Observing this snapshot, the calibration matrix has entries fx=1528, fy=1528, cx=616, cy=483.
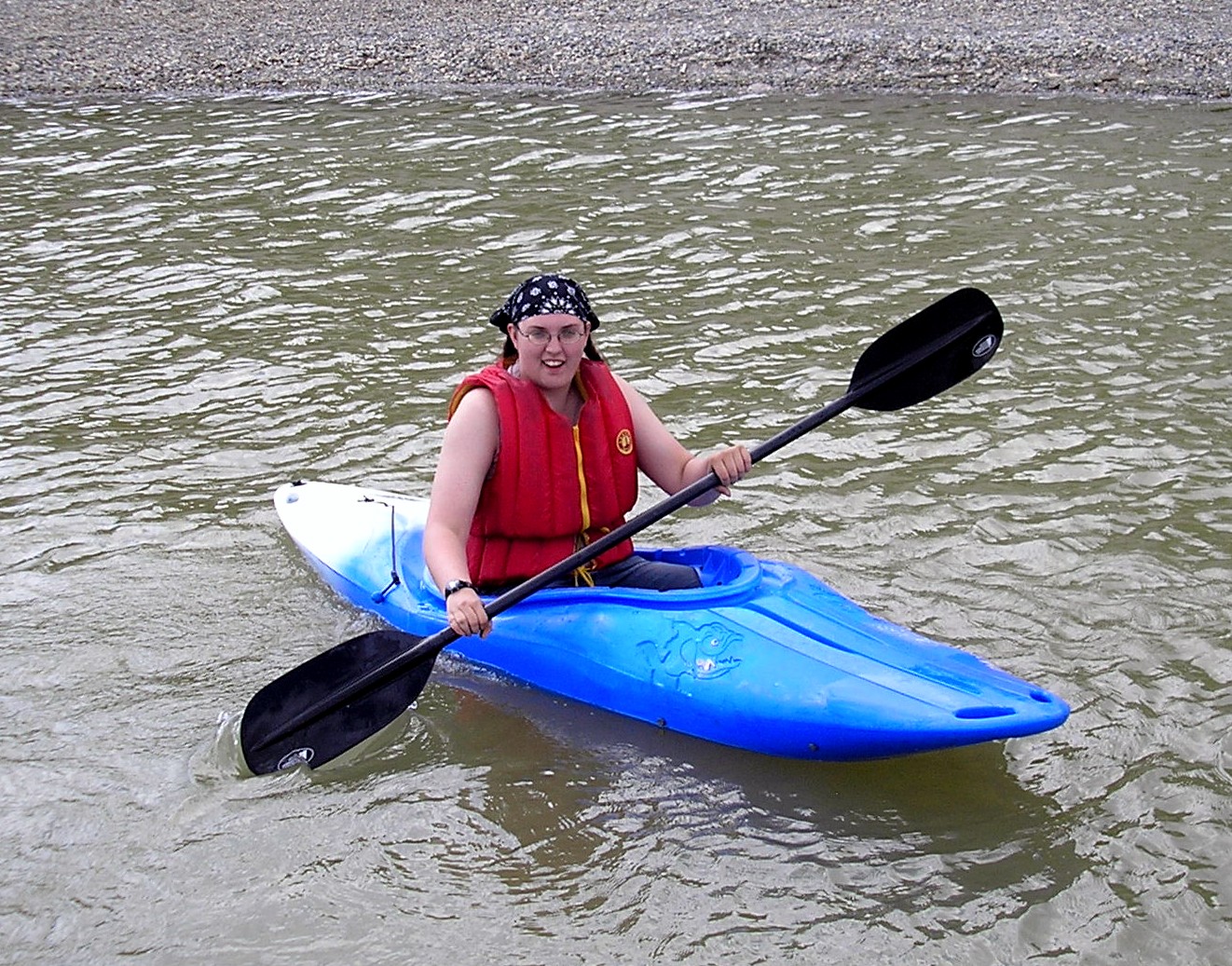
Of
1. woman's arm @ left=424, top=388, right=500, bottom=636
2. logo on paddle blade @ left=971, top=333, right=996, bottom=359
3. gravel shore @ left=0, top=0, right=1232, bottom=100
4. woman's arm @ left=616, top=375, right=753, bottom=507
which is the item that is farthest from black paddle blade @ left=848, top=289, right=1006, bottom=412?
gravel shore @ left=0, top=0, right=1232, bottom=100

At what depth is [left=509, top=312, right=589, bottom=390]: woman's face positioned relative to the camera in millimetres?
3916

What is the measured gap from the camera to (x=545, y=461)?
4047 millimetres

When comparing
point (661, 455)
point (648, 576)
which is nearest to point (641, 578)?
point (648, 576)

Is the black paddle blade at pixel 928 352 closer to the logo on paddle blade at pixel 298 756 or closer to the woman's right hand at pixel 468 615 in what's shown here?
the woman's right hand at pixel 468 615

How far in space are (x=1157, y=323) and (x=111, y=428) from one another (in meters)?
4.37

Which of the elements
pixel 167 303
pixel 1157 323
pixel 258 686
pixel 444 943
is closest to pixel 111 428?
pixel 167 303

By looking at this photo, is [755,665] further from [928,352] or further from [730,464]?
[928,352]

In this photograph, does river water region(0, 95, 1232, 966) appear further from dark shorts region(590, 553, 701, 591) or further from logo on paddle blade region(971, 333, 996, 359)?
logo on paddle blade region(971, 333, 996, 359)

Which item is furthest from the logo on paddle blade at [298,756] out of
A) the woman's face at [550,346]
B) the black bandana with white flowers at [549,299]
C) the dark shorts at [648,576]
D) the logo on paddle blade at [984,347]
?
the logo on paddle blade at [984,347]

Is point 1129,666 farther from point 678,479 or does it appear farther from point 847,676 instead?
→ point 678,479

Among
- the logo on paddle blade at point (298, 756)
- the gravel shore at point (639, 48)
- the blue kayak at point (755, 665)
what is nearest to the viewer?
the blue kayak at point (755, 665)

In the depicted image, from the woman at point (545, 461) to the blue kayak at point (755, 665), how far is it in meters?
0.16

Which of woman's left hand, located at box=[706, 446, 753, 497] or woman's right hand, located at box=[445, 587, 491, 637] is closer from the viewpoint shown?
woman's right hand, located at box=[445, 587, 491, 637]

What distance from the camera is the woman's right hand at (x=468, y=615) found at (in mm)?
3742
